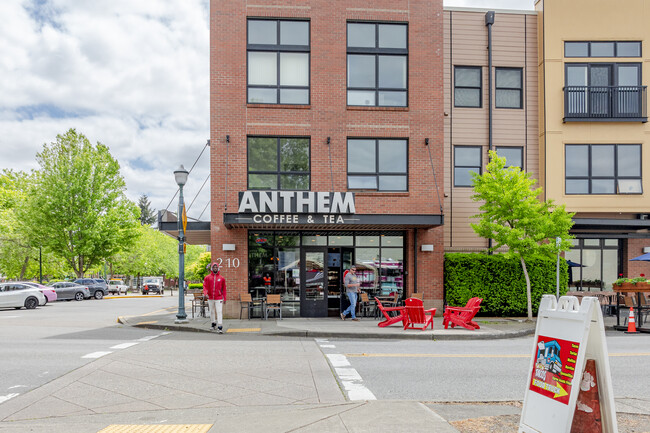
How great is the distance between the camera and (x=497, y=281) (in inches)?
731

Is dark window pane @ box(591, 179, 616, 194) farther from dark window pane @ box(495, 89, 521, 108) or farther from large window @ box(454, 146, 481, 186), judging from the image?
large window @ box(454, 146, 481, 186)

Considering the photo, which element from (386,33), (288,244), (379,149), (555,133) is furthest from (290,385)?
(555,133)

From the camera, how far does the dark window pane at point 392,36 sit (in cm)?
1858

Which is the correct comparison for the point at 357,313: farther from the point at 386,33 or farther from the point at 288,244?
the point at 386,33

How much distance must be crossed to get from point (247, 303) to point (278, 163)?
4.74 meters

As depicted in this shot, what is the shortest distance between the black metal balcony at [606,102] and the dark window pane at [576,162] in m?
1.18

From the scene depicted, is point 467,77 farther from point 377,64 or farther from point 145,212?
point 145,212

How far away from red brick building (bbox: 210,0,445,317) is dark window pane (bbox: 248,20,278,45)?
36 mm

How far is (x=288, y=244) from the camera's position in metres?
18.2

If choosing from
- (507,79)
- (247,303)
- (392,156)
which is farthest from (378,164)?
(507,79)

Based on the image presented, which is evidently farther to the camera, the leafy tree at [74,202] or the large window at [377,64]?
the leafy tree at [74,202]

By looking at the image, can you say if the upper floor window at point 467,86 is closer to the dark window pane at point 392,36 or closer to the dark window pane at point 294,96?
the dark window pane at point 392,36

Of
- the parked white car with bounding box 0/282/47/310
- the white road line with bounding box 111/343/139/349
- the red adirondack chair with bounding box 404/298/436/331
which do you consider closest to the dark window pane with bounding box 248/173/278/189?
the red adirondack chair with bounding box 404/298/436/331

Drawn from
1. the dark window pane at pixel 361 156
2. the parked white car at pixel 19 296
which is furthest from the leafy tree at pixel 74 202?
the dark window pane at pixel 361 156
